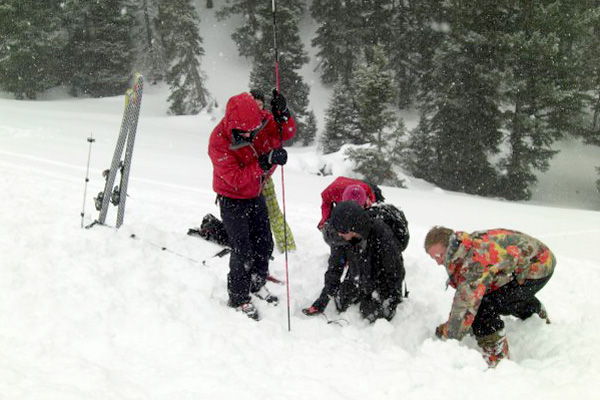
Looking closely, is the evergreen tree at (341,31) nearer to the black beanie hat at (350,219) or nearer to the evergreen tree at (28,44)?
the evergreen tree at (28,44)

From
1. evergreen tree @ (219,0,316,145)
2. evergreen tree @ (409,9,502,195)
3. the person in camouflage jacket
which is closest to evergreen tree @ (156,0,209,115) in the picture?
evergreen tree @ (219,0,316,145)

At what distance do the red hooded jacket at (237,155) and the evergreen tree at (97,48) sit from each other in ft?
107

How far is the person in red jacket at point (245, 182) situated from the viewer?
4.00 m

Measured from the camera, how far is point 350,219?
3863 mm

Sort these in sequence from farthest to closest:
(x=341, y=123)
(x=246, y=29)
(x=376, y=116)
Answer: (x=246, y=29)
(x=341, y=123)
(x=376, y=116)

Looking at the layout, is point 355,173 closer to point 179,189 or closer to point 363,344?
point 179,189

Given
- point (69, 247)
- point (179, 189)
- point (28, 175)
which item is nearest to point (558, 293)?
point (69, 247)

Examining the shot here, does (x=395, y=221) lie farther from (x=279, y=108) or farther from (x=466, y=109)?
(x=466, y=109)

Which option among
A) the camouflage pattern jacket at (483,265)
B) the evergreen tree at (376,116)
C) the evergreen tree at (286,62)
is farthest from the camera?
the evergreen tree at (286,62)

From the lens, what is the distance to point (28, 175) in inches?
343

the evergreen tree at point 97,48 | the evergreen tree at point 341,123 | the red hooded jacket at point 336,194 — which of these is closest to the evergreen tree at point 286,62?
the evergreen tree at point 341,123

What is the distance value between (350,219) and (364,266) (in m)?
0.64

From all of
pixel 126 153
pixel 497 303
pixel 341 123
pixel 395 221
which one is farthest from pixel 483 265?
pixel 341 123

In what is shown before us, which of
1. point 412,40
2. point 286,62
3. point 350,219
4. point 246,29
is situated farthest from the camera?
point 246,29
